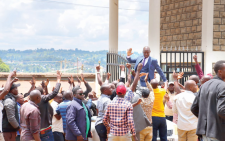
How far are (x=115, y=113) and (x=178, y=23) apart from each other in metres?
9.90

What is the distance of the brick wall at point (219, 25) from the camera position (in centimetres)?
1170

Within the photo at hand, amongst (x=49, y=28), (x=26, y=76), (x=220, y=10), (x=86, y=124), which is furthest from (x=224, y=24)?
(x=49, y=28)

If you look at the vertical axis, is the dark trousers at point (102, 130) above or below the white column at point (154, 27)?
below

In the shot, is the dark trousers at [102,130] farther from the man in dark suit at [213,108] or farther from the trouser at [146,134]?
the man in dark suit at [213,108]

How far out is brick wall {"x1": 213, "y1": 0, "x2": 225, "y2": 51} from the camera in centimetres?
1170

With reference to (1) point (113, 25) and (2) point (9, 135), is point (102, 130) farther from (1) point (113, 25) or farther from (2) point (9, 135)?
(1) point (113, 25)

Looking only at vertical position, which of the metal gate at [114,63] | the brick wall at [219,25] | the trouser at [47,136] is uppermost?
the brick wall at [219,25]

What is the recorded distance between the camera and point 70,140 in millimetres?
5176

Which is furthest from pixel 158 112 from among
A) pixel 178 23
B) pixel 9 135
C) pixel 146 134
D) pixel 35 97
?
pixel 178 23

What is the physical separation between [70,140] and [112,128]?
3.03 feet

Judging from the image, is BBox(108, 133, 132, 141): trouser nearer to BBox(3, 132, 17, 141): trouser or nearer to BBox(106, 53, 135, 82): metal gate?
BBox(3, 132, 17, 141): trouser

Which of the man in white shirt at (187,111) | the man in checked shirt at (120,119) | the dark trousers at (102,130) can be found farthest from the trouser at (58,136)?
the man in white shirt at (187,111)

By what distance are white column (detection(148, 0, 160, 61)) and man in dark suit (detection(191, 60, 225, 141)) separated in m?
8.75

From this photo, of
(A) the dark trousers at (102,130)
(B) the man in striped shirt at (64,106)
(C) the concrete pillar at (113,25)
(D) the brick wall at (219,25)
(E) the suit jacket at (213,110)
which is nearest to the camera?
(E) the suit jacket at (213,110)
